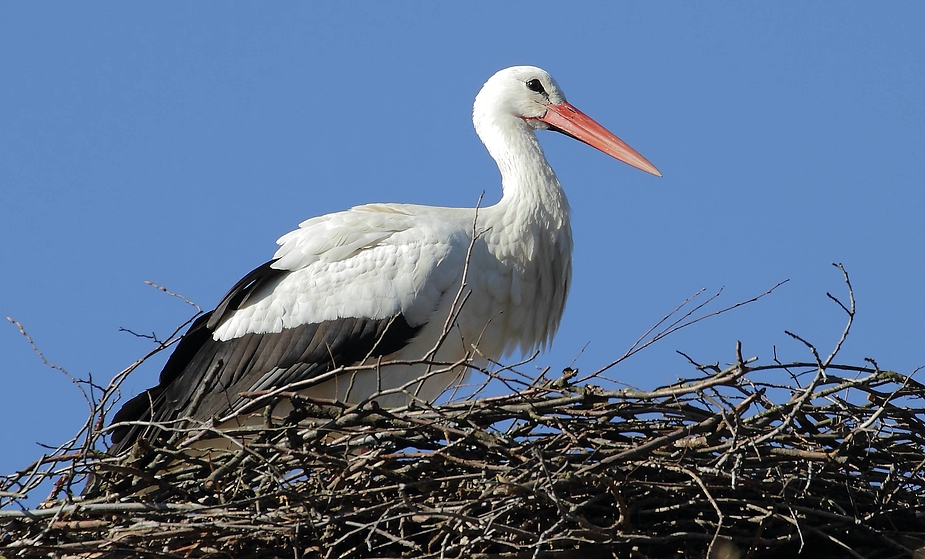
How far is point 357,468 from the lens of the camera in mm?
4238

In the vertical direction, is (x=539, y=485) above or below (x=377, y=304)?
below

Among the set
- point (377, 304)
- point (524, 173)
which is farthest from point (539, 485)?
point (524, 173)

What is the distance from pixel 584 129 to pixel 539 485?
3.03m

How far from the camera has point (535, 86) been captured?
6.62 meters

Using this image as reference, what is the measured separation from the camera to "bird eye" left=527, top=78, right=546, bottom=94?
21.7ft

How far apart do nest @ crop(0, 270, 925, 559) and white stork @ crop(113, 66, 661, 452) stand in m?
1.03

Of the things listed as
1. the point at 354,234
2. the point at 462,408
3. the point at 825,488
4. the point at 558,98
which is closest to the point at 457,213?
the point at 354,234

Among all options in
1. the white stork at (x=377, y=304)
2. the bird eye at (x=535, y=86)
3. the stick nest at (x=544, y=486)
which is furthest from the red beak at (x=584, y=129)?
the stick nest at (x=544, y=486)

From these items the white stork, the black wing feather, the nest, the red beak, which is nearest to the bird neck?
the white stork

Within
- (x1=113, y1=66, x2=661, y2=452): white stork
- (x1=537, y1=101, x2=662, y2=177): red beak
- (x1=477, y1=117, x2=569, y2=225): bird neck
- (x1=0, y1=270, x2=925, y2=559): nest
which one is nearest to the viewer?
(x1=0, y1=270, x2=925, y2=559): nest

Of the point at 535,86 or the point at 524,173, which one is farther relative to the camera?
the point at 535,86

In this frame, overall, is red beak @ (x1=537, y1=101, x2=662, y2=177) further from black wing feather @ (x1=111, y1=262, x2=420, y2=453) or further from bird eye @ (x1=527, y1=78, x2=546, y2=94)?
black wing feather @ (x1=111, y1=262, x2=420, y2=453)

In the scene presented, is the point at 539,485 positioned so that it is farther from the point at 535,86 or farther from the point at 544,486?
the point at 535,86

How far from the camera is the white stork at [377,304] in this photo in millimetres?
5570
